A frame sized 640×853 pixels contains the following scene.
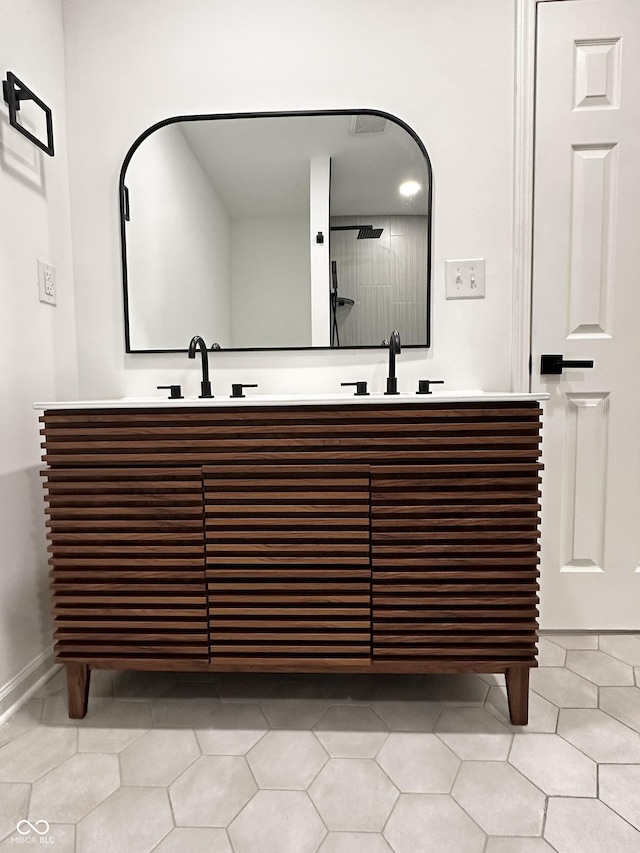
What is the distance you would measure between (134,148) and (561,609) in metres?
2.20

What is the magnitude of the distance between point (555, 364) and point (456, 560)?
86 centimetres

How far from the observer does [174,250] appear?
1.81 metres

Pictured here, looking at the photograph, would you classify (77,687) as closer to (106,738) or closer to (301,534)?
(106,738)

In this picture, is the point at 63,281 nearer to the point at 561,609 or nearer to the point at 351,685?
the point at 351,685

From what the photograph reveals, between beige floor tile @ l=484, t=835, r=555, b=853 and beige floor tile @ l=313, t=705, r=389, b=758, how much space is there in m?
0.32

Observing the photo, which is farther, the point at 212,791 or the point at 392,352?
the point at 392,352

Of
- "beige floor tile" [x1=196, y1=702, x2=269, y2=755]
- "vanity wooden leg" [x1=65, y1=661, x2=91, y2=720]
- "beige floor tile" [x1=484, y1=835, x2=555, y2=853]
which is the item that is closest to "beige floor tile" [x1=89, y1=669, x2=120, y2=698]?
"vanity wooden leg" [x1=65, y1=661, x2=91, y2=720]

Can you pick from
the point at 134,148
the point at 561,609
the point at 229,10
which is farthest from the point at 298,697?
the point at 229,10

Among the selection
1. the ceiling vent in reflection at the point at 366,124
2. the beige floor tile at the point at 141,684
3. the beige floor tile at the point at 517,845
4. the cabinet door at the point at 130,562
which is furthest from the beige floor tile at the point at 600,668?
the ceiling vent in reflection at the point at 366,124

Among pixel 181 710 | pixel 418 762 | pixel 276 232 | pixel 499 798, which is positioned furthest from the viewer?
pixel 276 232

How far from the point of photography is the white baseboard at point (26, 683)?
1398 millimetres

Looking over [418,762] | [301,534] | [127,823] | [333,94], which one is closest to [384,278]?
[333,94]

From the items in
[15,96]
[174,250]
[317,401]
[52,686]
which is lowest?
[52,686]

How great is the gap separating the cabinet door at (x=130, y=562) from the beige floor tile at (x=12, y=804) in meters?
0.28
